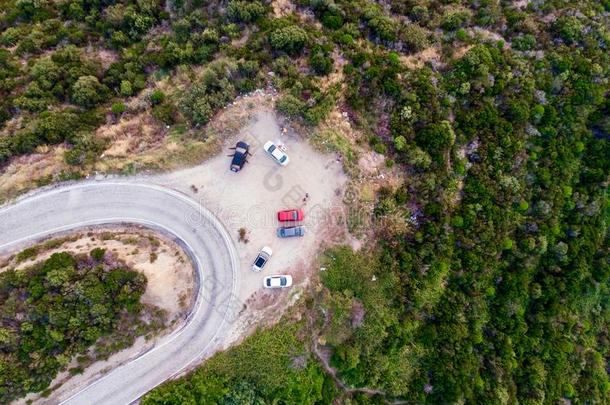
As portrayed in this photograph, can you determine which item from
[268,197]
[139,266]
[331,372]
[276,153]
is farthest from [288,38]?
[331,372]

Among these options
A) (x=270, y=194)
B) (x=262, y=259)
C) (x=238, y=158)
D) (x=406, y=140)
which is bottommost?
(x=262, y=259)

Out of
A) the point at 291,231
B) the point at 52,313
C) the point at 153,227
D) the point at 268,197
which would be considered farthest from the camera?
the point at 268,197

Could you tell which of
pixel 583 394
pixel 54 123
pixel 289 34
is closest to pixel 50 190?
pixel 54 123

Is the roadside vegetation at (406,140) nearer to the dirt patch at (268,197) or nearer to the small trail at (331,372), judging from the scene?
the small trail at (331,372)

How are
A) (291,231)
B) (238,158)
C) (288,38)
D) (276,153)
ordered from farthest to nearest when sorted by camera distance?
1. (288,38)
2. (276,153)
3. (238,158)
4. (291,231)

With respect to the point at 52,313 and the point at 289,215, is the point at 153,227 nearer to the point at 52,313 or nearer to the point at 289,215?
the point at 52,313

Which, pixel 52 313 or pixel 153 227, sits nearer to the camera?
pixel 52 313

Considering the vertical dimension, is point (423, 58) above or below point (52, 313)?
above
